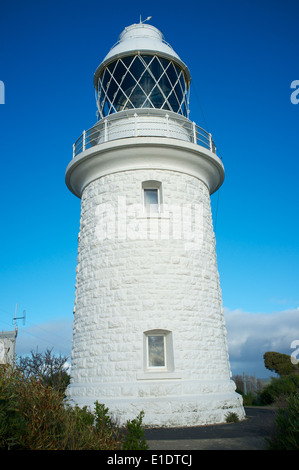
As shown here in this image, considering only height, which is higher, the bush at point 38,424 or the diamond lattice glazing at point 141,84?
the diamond lattice glazing at point 141,84

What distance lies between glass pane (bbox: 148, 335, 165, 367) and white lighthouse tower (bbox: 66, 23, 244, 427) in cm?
3

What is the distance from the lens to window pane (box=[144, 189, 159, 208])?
39.6ft

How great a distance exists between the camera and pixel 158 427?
9297 millimetres

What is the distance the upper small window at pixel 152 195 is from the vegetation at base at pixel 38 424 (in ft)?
22.3

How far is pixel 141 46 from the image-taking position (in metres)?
13.8

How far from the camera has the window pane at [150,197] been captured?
12.1 metres

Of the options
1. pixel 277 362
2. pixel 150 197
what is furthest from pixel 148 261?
pixel 277 362

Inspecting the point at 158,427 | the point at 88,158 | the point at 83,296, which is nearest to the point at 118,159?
the point at 88,158

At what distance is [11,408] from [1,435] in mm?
351

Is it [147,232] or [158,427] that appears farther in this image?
[147,232]

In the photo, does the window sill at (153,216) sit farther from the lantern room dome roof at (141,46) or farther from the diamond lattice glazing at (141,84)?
the lantern room dome roof at (141,46)

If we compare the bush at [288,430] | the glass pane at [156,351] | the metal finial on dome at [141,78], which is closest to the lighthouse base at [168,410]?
the glass pane at [156,351]
